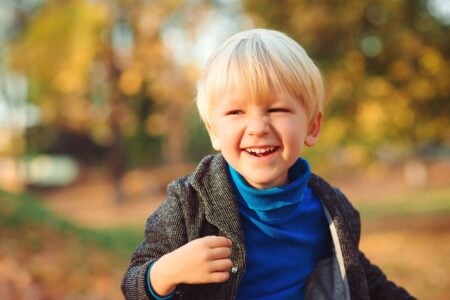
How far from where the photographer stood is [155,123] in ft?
86.7

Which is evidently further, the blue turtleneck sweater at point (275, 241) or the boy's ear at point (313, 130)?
the boy's ear at point (313, 130)

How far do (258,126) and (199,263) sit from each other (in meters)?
0.39

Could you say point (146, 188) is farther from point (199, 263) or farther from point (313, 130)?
point (199, 263)

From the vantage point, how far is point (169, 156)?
3152 centimetres

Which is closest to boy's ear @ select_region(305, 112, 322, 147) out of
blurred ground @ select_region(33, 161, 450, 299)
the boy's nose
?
the boy's nose

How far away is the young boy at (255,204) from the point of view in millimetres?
1679

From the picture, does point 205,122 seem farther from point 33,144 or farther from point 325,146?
point 33,144

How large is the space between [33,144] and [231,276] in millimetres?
29671

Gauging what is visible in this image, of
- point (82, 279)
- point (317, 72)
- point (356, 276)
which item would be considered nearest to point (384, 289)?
point (356, 276)

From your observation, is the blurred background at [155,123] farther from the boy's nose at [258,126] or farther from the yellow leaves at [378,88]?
the boy's nose at [258,126]

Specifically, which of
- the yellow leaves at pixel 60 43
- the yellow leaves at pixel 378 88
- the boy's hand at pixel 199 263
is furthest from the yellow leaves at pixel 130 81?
the boy's hand at pixel 199 263

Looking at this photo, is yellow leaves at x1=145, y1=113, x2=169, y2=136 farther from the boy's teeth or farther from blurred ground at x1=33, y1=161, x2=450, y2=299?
the boy's teeth

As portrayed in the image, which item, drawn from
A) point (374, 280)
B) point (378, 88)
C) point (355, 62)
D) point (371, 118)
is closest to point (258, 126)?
point (374, 280)

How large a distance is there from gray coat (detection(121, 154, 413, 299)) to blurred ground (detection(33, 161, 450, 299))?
5389mm
